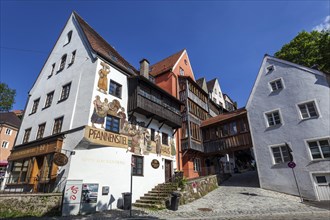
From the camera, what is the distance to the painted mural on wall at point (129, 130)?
13.1 meters

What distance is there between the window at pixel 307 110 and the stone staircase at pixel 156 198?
40.7 ft

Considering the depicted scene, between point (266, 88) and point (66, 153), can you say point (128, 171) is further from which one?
point (266, 88)

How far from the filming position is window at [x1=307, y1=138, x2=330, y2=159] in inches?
543

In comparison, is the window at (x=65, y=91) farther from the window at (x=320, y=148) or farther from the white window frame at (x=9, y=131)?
the white window frame at (x=9, y=131)

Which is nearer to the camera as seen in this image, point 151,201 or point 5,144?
point 151,201

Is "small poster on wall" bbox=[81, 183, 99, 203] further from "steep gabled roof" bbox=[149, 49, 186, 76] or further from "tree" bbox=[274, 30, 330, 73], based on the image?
"tree" bbox=[274, 30, 330, 73]

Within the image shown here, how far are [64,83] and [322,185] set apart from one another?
875 inches

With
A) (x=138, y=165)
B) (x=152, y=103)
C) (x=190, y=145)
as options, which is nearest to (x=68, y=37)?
(x=152, y=103)

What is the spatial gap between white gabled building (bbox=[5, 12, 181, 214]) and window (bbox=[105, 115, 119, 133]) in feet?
0.26

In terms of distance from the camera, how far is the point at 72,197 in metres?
10.1

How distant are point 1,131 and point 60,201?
106 feet

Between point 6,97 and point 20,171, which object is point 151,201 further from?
point 6,97

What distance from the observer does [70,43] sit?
18.3m

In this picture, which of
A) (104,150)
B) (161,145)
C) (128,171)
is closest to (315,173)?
(161,145)
